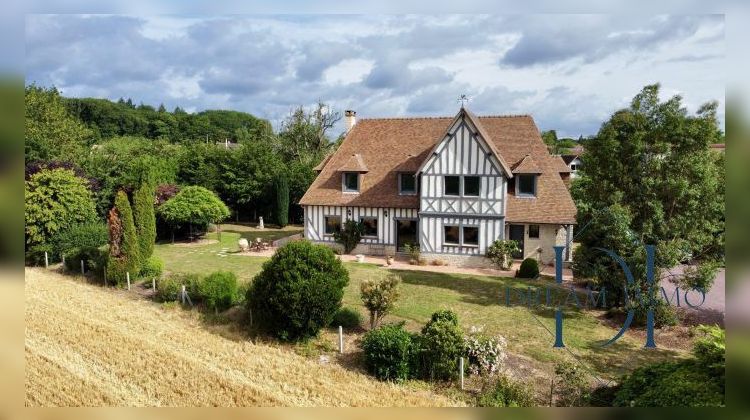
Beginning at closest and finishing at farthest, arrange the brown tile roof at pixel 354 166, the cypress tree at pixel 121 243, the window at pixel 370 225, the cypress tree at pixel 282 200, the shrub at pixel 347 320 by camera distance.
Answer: the shrub at pixel 347 320 < the cypress tree at pixel 121 243 < the window at pixel 370 225 < the brown tile roof at pixel 354 166 < the cypress tree at pixel 282 200

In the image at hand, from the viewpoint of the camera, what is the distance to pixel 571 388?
898 cm

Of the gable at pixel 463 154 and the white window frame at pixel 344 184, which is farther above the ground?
the gable at pixel 463 154

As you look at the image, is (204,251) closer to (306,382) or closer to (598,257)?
(306,382)

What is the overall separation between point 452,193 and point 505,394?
12.9 metres

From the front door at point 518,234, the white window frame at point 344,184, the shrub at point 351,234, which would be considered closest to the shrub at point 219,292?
the shrub at point 351,234

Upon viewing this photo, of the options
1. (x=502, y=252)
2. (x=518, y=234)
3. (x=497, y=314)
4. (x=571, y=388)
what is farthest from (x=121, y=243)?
(x=518, y=234)

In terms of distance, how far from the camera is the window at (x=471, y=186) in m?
21.0

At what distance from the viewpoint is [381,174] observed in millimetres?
23891

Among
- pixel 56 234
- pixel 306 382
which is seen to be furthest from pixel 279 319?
pixel 56 234

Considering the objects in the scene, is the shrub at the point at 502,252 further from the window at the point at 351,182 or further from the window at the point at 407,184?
the window at the point at 351,182

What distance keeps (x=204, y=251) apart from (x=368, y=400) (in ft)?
57.6

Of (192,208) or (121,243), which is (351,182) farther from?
(121,243)

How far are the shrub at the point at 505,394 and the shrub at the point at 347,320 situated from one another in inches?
177

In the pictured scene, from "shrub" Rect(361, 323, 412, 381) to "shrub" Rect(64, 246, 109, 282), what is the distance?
12573mm
